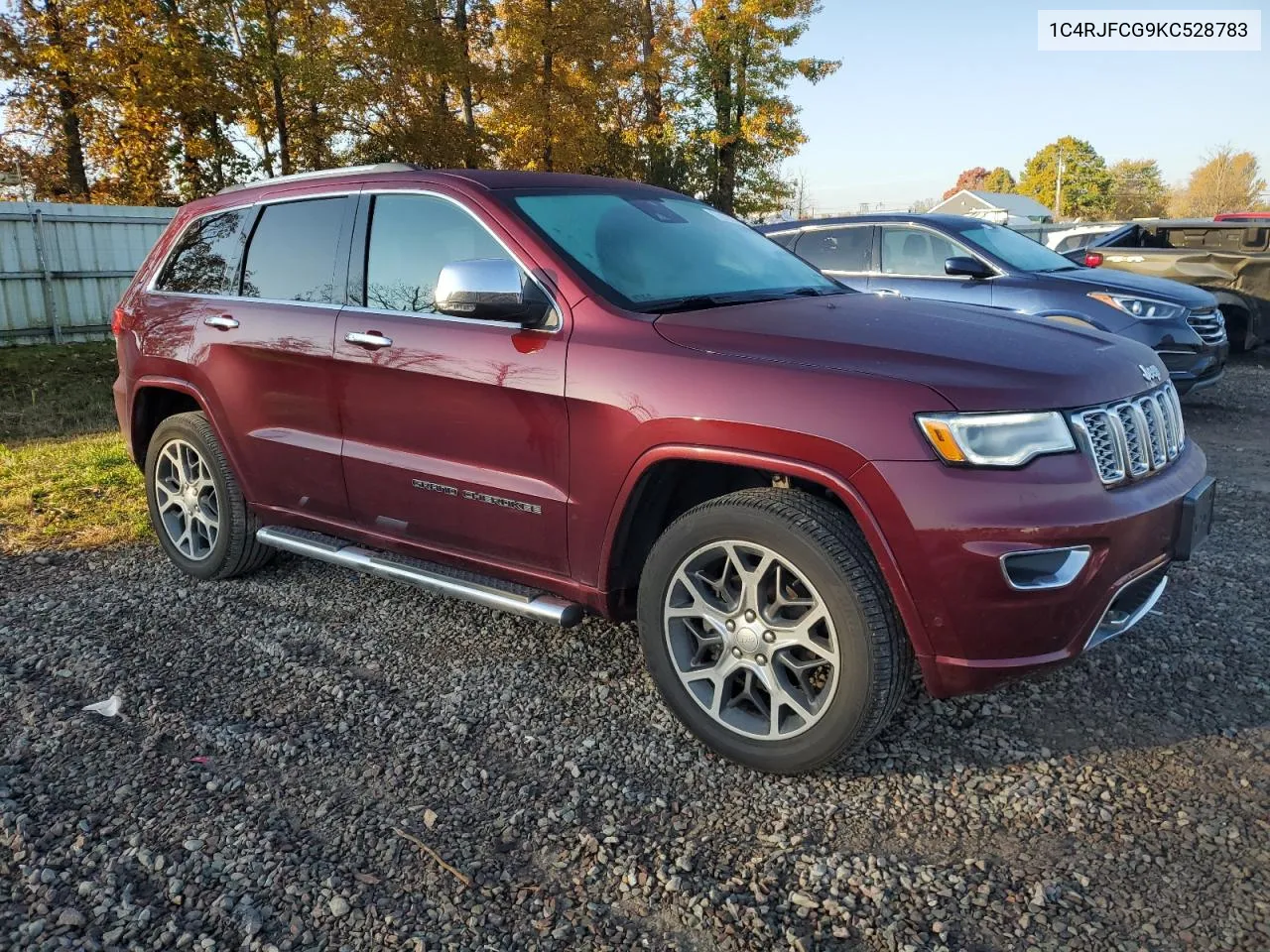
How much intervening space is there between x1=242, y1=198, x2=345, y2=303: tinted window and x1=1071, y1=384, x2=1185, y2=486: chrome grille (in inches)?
116

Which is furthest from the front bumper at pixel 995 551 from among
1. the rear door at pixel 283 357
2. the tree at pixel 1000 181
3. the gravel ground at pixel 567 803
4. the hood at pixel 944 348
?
the tree at pixel 1000 181

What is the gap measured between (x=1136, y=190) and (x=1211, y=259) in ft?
291

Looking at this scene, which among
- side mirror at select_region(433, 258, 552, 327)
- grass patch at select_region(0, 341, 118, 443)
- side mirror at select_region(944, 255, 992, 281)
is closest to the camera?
side mirror at select_region(433, 258, 552, 327)

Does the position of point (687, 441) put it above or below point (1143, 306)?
below

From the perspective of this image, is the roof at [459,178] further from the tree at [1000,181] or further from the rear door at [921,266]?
the tree at [1000,181]

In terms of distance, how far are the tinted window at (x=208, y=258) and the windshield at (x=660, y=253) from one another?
67.4 inches

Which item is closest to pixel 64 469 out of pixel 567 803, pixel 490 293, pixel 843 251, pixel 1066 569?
pixel 490 293

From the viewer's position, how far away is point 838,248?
28.2ft

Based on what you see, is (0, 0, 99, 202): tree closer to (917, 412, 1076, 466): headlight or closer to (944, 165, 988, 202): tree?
(917, 412, 1076, 466): headlight

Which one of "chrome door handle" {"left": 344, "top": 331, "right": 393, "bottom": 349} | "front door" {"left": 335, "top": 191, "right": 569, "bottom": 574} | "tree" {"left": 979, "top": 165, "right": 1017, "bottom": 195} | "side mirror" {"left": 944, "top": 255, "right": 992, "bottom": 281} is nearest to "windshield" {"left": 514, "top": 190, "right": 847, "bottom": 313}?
"front door" {"left": 335, "top": 191, "right": 569, "bottom": 574}

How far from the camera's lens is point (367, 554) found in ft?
12.9

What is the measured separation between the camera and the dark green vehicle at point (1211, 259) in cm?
1071

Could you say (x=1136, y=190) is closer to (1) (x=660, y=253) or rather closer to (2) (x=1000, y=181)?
(2) (x=1000, y=181)

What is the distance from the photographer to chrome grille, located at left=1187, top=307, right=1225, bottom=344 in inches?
317
